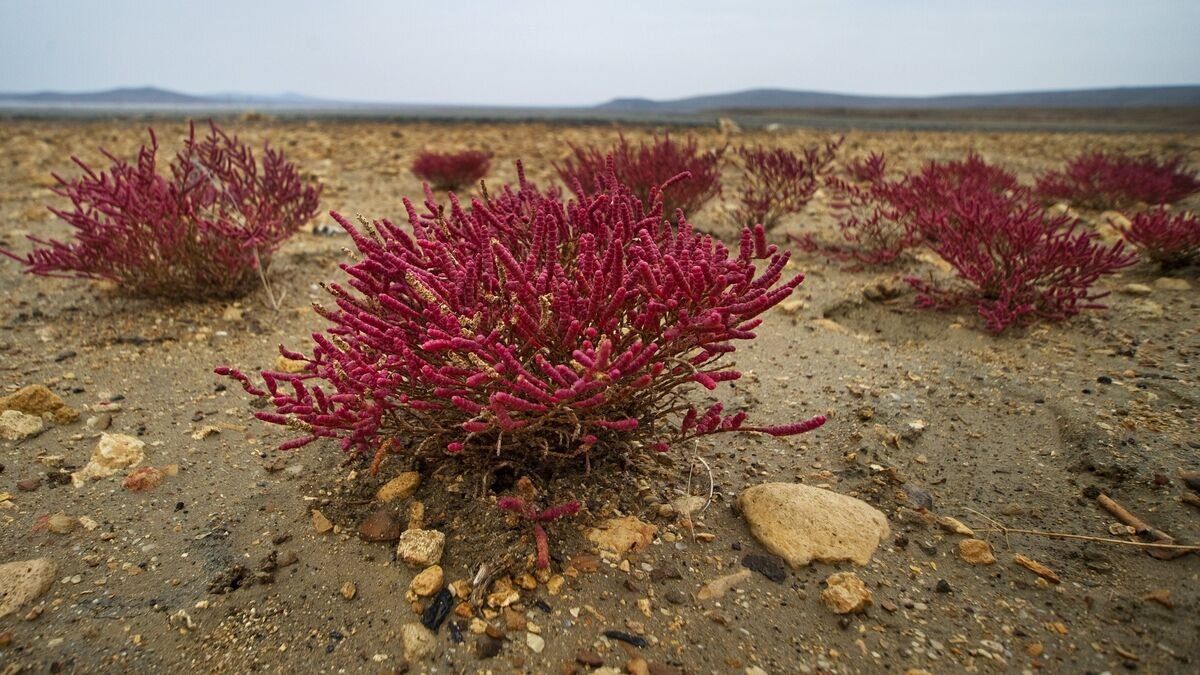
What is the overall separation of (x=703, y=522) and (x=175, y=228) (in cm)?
327

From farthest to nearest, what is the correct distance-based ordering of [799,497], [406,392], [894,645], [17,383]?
[17,383] → [799,497] → [406,392] → [894,645]

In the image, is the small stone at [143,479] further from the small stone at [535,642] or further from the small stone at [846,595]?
the small stone at [846,595]

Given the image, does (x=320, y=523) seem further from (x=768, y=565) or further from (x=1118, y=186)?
(x=1118, y=186)

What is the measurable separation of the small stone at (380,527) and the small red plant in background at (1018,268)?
10.4 ft

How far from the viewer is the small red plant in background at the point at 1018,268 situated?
11.3 feet

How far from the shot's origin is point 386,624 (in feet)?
5.39

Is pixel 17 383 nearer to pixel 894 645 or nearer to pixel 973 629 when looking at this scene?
pixel 894 645

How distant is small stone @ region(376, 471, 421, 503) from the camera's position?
6.72ft

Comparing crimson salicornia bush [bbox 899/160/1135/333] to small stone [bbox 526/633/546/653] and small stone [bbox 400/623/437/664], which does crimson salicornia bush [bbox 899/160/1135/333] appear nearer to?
small stone [bbox 526/633/546/653]

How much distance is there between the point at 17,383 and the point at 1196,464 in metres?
4.56

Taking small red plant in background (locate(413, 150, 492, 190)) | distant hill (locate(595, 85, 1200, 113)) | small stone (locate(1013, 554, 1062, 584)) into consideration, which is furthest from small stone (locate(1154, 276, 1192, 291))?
distant hill (locate(595, 85, 1200, 113))

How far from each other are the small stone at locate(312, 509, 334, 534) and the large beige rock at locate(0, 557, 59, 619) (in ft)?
2.13

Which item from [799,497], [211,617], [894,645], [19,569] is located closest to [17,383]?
[19,569]

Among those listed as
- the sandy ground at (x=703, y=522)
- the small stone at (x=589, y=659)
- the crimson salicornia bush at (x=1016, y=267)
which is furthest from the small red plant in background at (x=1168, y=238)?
the small stone at (x=589, y=659)
